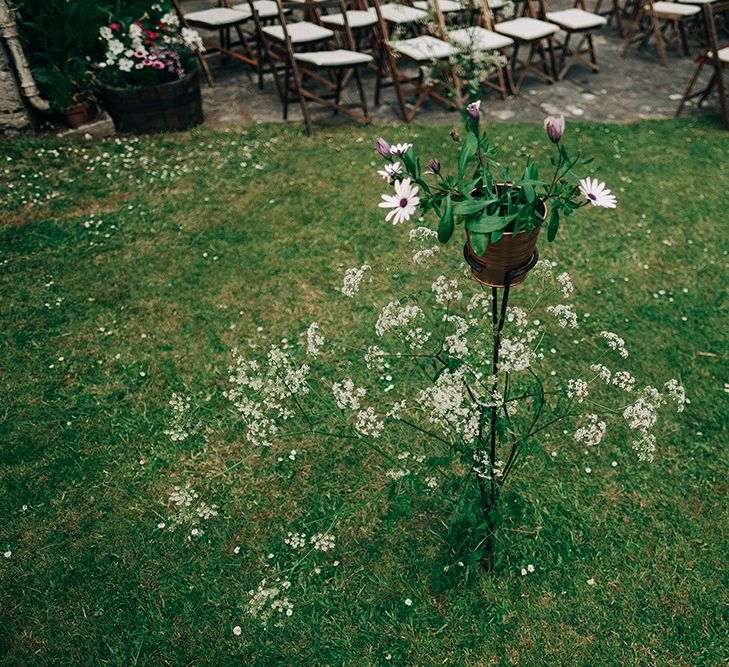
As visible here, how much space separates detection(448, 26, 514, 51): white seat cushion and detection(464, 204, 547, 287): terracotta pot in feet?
15.0

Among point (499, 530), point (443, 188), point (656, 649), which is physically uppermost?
point (443, 188)

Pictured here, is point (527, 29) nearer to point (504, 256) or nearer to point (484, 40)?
point (484, 40)

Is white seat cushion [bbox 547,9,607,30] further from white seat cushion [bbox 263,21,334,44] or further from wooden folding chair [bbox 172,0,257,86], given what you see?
wooden folding chair [bbox 172,0,257,86]

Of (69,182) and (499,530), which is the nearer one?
(499,530)

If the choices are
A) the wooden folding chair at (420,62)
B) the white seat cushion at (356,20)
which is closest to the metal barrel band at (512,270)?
the wooden folding chair at (420,62)

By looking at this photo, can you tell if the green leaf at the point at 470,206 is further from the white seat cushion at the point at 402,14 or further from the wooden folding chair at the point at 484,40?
the white seat cushion at the point at 402,14

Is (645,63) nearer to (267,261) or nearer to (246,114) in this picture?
(246,114)

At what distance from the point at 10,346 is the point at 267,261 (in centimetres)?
161

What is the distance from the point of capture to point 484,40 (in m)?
5.88

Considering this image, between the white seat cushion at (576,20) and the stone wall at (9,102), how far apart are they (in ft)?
17.5

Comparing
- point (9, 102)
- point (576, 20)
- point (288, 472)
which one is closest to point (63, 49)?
point (9, 102)

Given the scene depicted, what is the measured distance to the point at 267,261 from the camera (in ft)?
13.5

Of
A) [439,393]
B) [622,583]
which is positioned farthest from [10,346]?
[622,583]

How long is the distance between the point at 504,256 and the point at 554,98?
549 centimetres
